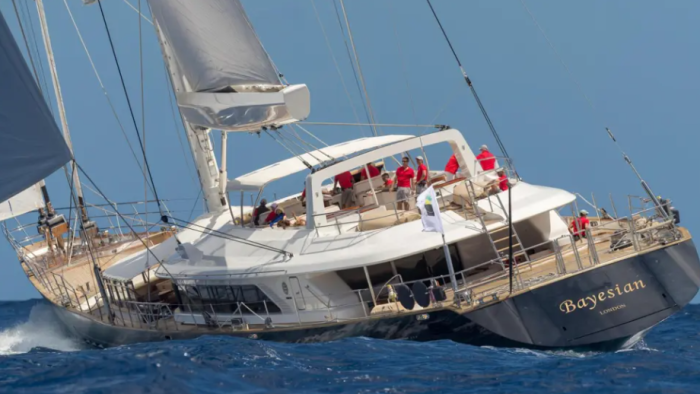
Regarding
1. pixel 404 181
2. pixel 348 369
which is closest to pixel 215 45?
pixel 404 181

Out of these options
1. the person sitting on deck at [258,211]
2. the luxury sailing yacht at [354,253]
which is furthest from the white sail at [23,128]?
the person sitting on deck at [258,211]

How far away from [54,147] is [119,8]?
22841 millimetres

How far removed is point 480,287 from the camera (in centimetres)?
1516

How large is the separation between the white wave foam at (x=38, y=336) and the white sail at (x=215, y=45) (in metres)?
6.08

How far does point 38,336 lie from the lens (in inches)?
797

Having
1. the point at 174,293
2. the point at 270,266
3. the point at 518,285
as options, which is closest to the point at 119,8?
the point at 174,293

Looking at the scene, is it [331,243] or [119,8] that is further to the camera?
[119,8]

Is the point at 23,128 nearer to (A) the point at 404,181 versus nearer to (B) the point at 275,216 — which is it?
(B) the point at 275,216

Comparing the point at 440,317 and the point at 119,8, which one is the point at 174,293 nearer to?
the point at 440,317

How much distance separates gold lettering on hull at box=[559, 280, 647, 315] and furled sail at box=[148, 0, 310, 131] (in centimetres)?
482

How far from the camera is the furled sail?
15750 millimetres

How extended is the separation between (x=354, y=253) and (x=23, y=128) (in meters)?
4.76

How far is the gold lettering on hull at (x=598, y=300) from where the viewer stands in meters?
14.2

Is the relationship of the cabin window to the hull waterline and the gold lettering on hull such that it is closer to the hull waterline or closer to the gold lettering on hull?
the hull waterline
